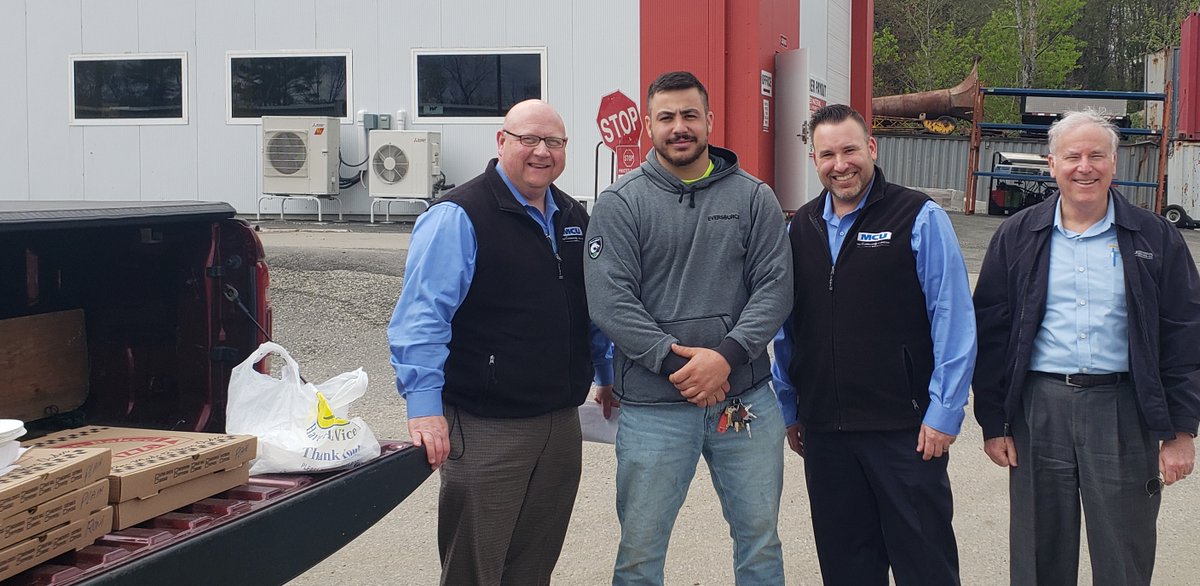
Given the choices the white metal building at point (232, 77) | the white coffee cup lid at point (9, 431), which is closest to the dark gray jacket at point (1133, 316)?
the white coffee cup lid at point (9, 431)

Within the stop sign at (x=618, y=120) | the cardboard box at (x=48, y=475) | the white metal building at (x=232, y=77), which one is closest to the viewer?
the cardboard box at (x=48, y=475)

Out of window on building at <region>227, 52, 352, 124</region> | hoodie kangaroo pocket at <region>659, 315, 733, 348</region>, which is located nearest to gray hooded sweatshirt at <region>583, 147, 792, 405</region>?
hoodie kangaroo pocket at <region>659, 315, 733, 348</region>

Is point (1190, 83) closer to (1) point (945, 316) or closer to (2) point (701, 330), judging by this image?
(1) point (945, 316)

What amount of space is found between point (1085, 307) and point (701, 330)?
1264 millimetres

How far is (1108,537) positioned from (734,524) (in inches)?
48.4

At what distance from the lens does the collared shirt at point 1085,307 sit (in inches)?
132

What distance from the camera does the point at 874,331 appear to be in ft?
11.4

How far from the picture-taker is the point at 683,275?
3.42 m

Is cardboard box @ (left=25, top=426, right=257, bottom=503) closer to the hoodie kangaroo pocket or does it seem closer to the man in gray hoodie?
the man in gray hoodie

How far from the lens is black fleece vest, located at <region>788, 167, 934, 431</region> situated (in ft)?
11.4

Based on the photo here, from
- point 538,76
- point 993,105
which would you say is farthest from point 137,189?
point 993,105

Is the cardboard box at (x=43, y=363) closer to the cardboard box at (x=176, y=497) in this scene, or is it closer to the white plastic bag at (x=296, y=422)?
the white plastic bag at (x=296, y=422)

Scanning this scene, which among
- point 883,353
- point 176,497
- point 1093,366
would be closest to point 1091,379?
point 1093,366

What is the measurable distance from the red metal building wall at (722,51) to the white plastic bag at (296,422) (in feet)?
23.2
